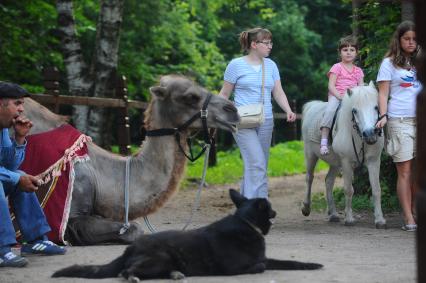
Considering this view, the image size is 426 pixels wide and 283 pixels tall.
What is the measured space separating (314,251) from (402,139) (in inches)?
89.2

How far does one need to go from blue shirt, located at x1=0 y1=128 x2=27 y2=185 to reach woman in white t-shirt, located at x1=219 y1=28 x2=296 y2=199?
2904 millimetres

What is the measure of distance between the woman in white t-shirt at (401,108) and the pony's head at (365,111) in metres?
0.13

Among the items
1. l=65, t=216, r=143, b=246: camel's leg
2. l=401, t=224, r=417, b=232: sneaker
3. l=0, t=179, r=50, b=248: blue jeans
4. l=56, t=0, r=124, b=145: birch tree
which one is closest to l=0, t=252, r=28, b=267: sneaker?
l=0, t=179, r=50, b=248: blue jeans

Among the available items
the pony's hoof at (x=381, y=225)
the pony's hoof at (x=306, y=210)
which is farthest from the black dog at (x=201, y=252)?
the pony's hoof at (x=306, y=210)

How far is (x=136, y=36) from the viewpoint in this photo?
2375cm

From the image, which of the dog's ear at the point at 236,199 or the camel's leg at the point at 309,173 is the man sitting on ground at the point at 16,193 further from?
the camel's leg at the point at 309,173

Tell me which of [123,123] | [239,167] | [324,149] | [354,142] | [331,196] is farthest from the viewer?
[239,167]

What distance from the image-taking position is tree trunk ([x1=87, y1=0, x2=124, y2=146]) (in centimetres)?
1491

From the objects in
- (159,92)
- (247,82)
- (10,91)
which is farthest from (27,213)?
(247,82)

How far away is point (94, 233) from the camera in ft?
26.1

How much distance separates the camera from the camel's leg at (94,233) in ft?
26.0

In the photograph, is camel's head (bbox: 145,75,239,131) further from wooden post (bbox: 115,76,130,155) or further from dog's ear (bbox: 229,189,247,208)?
wooden post (bbox: 115,76,130,155)

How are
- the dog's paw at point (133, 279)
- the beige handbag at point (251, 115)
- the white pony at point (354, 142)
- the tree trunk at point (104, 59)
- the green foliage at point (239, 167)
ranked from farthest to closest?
the green foliage at point (239, 167) < the tree trunk at point (104, 59) < the white pony at point (354, 142) < the beige handbag at point (251, 115) < the dog's paw at point (133, 279)

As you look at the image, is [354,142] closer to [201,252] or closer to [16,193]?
[16,193]
